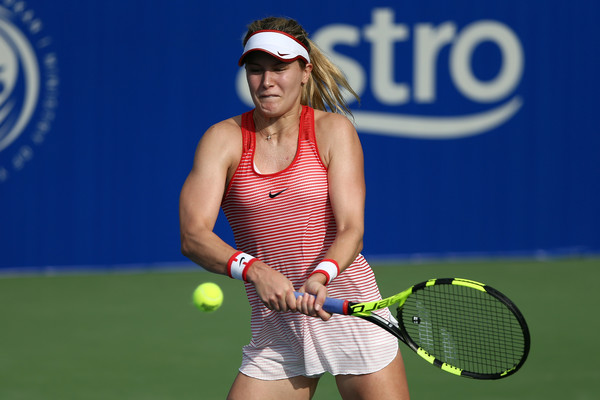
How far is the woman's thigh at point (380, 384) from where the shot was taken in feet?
10.3

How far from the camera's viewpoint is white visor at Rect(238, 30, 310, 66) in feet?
9.79

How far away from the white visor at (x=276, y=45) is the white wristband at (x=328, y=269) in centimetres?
68

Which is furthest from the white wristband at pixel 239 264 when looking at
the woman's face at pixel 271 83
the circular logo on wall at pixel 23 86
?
the circular logo on wall at pixel 23 86

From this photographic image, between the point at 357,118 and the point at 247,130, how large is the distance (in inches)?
222

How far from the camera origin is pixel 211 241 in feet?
9.59

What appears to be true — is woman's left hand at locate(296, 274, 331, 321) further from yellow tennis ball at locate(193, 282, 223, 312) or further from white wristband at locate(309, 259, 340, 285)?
yellow tennis ball at locate(193, 282, 223, 312)

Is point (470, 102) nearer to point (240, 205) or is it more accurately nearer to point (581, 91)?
point (581, 91)

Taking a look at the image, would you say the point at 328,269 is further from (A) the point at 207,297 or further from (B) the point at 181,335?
(B) the point at 181,335

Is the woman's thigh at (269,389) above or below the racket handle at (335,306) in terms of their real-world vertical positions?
below

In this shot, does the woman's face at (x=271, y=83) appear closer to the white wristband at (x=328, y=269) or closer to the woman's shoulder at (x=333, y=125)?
the woman's shoulder at (x=333, y=125)

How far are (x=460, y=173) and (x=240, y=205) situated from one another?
6.14 meters

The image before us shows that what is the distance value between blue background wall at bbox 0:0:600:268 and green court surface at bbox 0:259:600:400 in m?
0.38

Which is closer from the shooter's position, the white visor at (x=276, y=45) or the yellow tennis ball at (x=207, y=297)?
the white visor at (x=276, y=45)

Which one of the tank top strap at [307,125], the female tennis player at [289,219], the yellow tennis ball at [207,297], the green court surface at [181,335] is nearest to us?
the female tennis player at [289,219]
